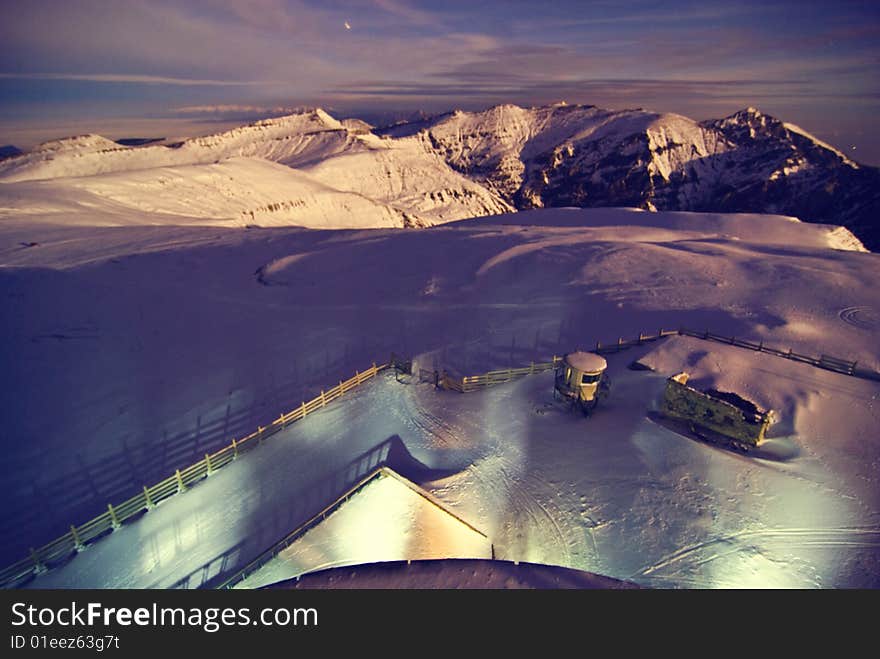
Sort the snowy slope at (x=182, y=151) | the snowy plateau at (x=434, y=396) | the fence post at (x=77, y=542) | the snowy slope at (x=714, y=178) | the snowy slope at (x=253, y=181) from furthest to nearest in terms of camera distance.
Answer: the snowy slope at (x=714, y=178)
the snowy slope at (x=182, y=151)
the snowy slope at (x=253, y=181)
the snowy plateau at (x=434, y=396)
the fence post at (x=77, y=542)

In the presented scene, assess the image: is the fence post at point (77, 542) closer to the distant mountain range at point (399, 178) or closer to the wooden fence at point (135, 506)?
the wooden fence at point (135, 506)

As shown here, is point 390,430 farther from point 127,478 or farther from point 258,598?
point 258,598

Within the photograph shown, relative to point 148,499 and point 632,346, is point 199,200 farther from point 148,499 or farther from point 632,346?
point 632,346

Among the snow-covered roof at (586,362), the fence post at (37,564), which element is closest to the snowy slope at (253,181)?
the fence post at (37,564)

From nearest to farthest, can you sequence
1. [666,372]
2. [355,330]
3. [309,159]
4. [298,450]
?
1. [298,450]
2. [666,372]
3. [355,330]
4. [309,159]

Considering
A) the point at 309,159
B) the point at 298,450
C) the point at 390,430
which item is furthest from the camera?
the point at 309,159

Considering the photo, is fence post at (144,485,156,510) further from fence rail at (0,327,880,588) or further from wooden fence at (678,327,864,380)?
wooden fence at (678,327,864,380)

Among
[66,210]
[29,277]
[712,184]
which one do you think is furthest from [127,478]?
[712,184]
